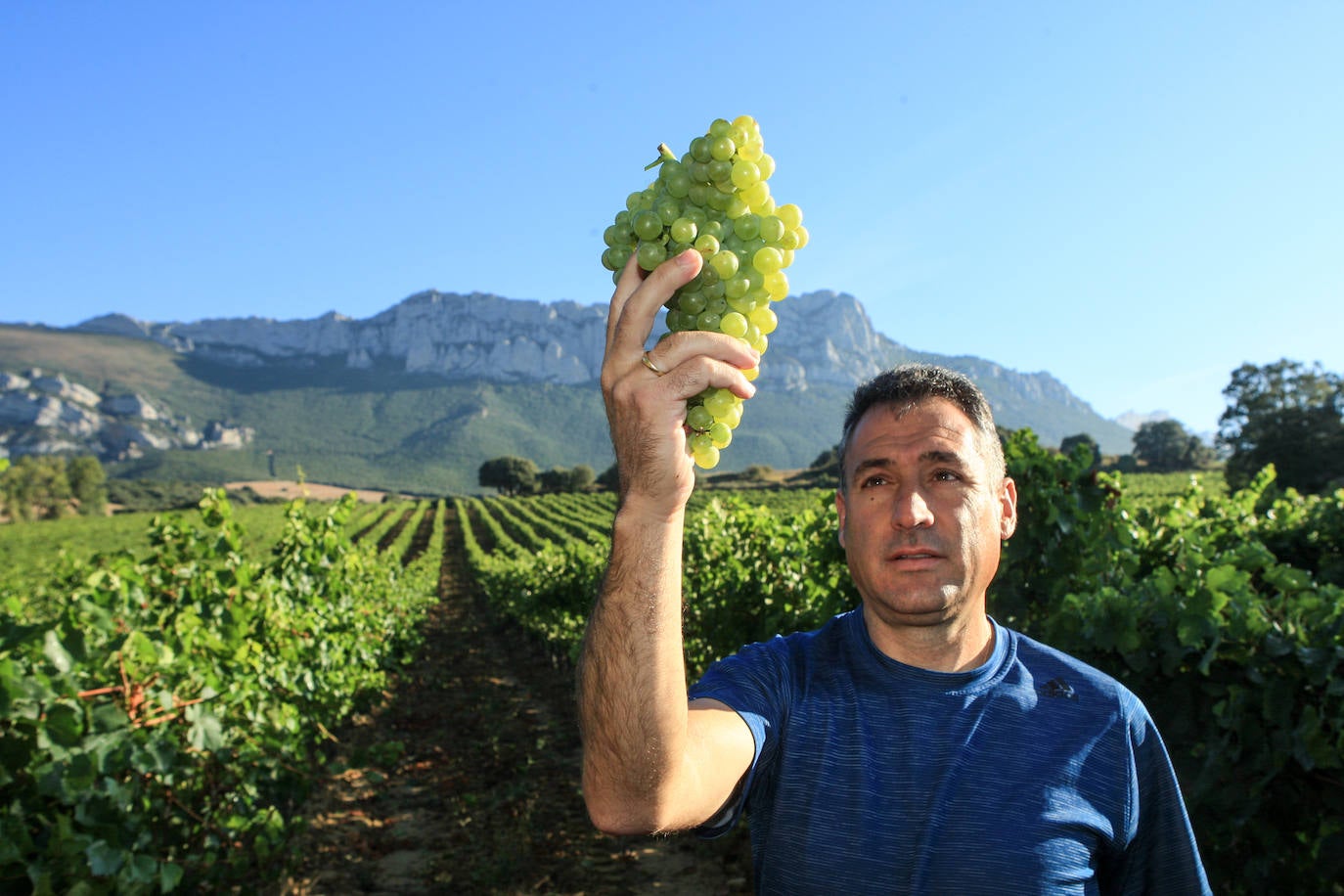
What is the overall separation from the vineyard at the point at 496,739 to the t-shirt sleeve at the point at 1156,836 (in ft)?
5.67

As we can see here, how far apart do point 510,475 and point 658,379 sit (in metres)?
115

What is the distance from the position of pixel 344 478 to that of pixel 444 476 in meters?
18.5

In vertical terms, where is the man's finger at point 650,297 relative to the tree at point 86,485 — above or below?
above

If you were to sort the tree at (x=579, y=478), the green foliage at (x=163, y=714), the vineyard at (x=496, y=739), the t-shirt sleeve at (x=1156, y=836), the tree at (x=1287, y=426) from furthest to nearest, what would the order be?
1. the tree at (x=579, y=478)
2. the tree at (x=1287, y=426)
3. the vineyard at (x=496, y=739)
4. the green foliage at (x=163, y=714)
5. the t-shirt sleeve at (x=1156, y=836)

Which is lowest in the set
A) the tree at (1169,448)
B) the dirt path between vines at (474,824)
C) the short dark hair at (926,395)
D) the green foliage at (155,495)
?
the green foliage at (155,495)

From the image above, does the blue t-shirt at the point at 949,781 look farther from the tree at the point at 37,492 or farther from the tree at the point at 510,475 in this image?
the tree at the point at 510,475

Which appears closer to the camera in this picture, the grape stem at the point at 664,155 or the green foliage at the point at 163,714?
the grape stem at the point at 664,155

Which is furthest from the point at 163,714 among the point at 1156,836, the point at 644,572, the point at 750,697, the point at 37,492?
the point at 37,492

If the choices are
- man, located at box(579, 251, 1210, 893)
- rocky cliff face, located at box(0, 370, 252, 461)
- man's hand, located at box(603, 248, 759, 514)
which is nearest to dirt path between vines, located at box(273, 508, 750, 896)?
man, located at box(579, 251, 1210, 893)

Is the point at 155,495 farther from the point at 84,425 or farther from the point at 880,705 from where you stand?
the point at 880,705

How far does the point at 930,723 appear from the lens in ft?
5.18

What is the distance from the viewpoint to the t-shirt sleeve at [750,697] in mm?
1498

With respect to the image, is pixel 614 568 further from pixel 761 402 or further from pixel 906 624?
pixel 761 402

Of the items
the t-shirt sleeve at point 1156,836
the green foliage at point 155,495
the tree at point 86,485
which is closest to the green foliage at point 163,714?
the t-shirt sleeve at point 1156,836
